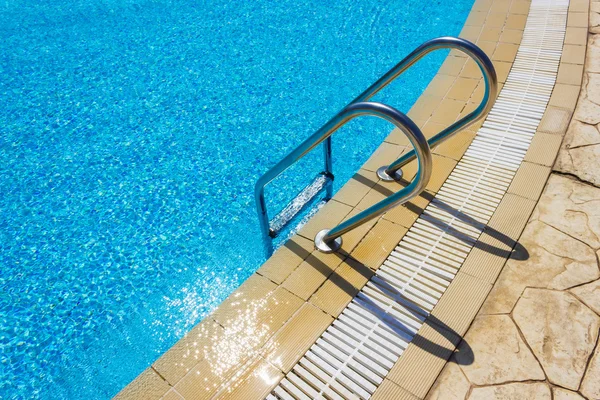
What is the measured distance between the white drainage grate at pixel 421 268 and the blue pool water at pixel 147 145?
1223mm

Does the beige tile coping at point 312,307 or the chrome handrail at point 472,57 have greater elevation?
the chrome handrail at point 472,57

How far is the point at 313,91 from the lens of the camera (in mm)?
5332

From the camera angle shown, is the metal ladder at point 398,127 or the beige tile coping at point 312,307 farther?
the beige tile coping at point 312,307

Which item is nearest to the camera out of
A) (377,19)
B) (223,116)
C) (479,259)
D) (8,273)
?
(479,259)

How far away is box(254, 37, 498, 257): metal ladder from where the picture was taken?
195cm

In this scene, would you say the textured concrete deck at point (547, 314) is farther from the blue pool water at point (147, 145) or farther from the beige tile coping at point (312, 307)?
the blue pool water at point (147, 145)

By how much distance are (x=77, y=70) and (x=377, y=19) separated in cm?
473

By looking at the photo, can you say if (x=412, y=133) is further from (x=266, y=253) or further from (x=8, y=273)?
(x=8, y=273)

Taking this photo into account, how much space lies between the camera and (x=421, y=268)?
2684 millimetres

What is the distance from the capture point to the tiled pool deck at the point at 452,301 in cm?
217

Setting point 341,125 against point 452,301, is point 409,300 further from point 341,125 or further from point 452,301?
point 341,125

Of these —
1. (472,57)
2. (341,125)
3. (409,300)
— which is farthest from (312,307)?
(472,57)

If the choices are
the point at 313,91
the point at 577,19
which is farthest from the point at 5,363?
the point at 577,19

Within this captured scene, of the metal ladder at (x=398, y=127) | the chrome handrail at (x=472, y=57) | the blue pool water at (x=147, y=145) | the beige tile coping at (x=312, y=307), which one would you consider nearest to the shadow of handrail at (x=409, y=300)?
the beige tile coping at (x=312, y=307)
